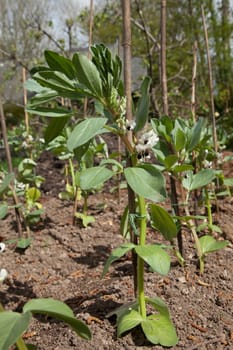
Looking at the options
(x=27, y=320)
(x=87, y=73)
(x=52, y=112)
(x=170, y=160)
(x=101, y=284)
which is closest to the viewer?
(x=27, y=320)

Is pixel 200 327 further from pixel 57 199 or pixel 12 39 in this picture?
pixel 12 39

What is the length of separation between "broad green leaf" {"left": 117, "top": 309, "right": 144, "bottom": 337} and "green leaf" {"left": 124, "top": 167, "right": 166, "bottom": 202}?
1.19 ft

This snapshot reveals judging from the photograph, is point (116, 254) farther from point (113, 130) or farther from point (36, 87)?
point (36, 87)

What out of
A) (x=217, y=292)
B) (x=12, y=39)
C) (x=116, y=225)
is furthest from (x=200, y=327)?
(x=12, y=39)

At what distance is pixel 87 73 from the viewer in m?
0.91

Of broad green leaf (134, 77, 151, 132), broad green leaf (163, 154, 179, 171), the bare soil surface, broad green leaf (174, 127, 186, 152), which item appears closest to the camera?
broad green leaf (134, 77, 151, 132)

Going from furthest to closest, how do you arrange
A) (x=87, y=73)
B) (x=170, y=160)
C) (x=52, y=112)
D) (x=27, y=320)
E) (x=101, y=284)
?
(x=101, y=284) < (x=170, y=160) < (x=52, y=112) < (x=87, y=73) < (x=27, y=320)

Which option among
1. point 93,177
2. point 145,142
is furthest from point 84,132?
point 145,142

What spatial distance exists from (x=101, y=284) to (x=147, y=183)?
2.24ft

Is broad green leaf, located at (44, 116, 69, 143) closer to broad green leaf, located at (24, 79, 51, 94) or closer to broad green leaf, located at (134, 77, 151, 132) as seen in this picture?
broad green leaf, located at (24, 79, 51, 94)

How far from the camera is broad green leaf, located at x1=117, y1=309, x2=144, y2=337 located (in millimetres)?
1043

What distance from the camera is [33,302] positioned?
728 mm

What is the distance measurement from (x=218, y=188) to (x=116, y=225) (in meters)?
0.61

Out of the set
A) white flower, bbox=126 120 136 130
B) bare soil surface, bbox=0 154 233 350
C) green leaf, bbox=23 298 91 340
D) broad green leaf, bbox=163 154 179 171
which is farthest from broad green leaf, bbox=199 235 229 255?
green leaf, bbox=23 298 91 340
